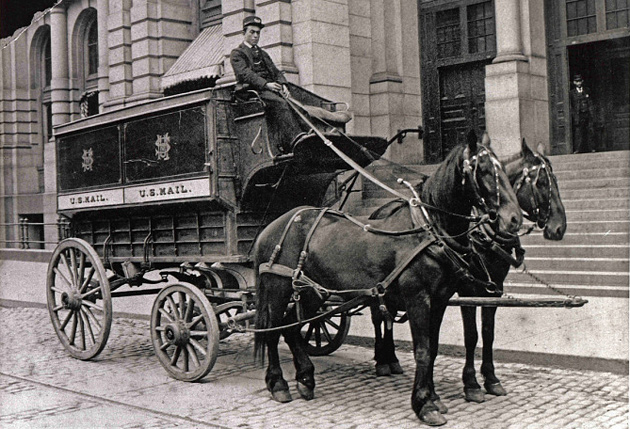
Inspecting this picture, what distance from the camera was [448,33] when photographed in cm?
1809

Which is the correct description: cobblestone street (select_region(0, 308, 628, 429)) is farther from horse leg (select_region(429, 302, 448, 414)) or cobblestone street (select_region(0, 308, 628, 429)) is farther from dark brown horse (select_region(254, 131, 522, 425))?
dark brown horse (select_region(254, 131, 522, 425))

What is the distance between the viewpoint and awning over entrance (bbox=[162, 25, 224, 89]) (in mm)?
18953

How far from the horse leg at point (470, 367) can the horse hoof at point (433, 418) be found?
72 centimetres

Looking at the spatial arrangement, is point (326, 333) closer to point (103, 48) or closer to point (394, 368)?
point (394, 368)

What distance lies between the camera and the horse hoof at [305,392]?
6.54 m

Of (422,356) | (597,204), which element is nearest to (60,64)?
(597,204)

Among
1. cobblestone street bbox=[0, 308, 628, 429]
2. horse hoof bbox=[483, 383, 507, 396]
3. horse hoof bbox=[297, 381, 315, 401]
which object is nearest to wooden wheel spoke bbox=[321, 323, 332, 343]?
cobblestone street bbox=[0, 308, 628, 429]

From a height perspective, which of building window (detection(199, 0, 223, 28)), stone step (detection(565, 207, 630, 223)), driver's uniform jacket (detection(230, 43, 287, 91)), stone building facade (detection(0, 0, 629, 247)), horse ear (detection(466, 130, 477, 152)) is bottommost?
stone step (detection(565, 207, 630, 223))

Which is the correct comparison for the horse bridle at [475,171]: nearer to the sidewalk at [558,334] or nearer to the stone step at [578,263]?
the sidewalk at [558,334]

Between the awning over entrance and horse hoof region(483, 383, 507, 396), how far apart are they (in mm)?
13589

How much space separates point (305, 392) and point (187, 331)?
58.1 inches

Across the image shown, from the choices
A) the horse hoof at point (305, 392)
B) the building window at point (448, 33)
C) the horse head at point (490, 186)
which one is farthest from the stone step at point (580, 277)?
the building window at point (448, 33)

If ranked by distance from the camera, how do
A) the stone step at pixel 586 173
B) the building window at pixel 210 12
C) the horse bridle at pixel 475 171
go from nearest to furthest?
the horse bridle at pixel 475 171
the stone step at pixel 586 173
the building window at pixel 210 12

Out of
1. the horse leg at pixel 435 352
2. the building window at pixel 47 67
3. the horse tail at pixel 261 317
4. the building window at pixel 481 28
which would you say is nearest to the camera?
the horse leg at pixel 435 352
